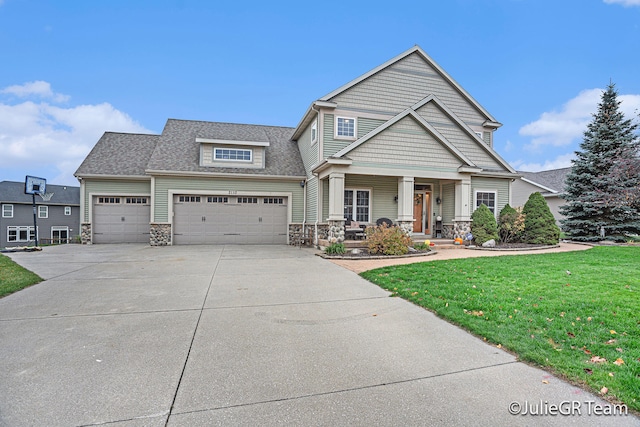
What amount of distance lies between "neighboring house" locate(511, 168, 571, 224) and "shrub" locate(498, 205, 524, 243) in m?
12.1

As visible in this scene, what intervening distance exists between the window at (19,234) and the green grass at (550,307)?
35.0m

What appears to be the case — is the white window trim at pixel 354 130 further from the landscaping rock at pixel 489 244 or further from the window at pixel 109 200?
the window at pixel 109 200

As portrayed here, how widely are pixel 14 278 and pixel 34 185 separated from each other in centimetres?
956

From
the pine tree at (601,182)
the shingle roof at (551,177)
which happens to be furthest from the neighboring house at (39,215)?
the shingle roof at (551,177)

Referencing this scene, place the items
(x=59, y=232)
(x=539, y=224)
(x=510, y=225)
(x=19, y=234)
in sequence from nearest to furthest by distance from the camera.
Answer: (x=539, y=224) → (x=510, y=225) → (x=19, y=234) → (x=59, y=232)

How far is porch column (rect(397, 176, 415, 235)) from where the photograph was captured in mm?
12156

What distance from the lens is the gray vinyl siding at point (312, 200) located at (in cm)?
1371

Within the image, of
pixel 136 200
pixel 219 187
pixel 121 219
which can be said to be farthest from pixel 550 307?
pixel 121 219

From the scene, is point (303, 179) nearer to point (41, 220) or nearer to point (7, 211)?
point (41, 220)

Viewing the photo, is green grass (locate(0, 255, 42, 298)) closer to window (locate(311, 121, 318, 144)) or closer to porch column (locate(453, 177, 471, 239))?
window (locate(311, 121, 318, 144))

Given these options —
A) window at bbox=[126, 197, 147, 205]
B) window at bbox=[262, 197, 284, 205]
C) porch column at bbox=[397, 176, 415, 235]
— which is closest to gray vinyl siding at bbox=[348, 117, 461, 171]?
porch column at bbox=[397, 176, 415, 235]

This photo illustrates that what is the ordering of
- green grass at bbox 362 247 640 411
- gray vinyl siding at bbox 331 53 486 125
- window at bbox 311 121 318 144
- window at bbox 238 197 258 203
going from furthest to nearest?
1. window at bbox 238 197 258 203
2. gray vinyl siding at bbox 331 53 486 125
3. window at bbox 311 121 318 144
4. green grass at bbox 362 247 640 411

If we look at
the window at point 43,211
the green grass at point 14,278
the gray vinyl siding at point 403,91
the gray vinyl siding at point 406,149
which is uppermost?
the gray vinyl siding at point 403,91

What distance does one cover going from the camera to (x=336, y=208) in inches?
456
